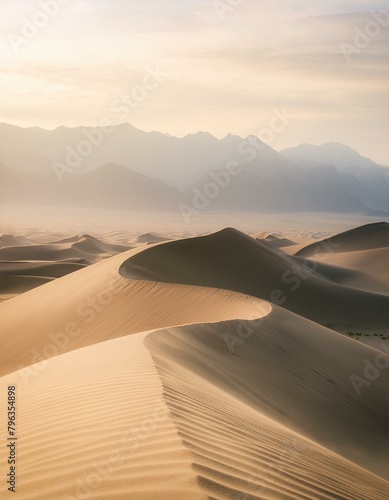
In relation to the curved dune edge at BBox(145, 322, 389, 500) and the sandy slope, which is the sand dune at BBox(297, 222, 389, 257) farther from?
the curved dune edge at BBox(145, 322, 389, 500)

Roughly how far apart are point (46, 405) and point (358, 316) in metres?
22.2

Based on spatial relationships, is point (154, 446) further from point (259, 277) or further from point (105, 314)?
point (259, 277)

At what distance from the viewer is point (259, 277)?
28.9 m

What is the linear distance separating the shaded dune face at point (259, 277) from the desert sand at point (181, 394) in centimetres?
34

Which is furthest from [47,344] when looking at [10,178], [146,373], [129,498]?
[10,178]

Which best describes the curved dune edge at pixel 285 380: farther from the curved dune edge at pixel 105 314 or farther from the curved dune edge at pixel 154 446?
the curved dune edge at pixel 105 314

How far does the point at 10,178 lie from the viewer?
17275cm

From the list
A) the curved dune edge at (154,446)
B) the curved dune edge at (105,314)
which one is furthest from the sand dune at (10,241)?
the curved dune edge at (154,446)

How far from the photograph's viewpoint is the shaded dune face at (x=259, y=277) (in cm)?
2512

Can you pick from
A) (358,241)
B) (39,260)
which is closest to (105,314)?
(39,260)

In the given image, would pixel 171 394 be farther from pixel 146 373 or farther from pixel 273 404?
pixel 273 404

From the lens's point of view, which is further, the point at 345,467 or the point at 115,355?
the point at 115,355

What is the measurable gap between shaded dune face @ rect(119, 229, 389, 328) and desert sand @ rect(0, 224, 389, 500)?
1.12 ft

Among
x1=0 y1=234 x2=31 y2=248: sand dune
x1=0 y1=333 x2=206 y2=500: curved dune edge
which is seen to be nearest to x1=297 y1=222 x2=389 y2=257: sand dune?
x1=0 y1=234 x2=31 y2=248: sand dune
